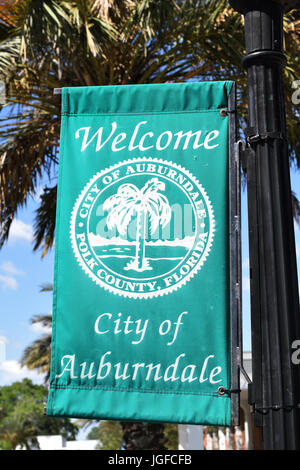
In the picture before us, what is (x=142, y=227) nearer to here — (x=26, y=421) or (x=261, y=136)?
(x=261, y=136)

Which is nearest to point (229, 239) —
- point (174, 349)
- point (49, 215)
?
point (174, 349)

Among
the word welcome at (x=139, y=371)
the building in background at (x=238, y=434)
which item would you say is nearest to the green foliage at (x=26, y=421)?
the building in background at (x=238, y=434)

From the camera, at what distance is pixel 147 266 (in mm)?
3482

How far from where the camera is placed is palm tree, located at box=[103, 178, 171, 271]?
3.52 metres

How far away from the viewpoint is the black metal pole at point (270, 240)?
2.82 m

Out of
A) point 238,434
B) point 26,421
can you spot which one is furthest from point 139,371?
point 26,421

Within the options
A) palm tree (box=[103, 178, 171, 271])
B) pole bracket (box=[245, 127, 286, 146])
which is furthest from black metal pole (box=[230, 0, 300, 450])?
palm tree (box=[103, 178, 171, 271])

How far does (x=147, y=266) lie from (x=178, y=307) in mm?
297

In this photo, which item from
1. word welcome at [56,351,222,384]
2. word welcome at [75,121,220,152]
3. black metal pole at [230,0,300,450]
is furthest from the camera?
word welcome at [75,121,220,152]

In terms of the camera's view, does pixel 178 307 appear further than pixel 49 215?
No

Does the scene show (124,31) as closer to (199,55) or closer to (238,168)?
(199,55)

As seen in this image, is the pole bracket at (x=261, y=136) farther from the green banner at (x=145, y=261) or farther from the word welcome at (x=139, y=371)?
the word welcome at (x=139, y=371)

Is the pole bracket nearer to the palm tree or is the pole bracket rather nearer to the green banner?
the green banner

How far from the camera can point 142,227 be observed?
3.57 m
